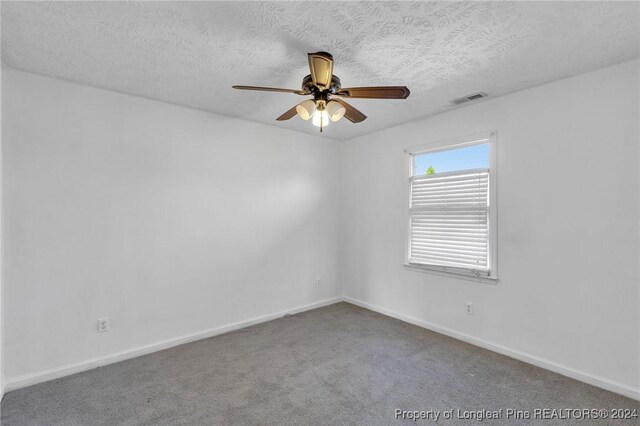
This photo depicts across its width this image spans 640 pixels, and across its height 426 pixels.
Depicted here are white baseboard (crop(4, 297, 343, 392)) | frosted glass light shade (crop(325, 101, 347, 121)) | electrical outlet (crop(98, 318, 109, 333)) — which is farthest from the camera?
electrical outlet (crop(98, 318, 109, 333))

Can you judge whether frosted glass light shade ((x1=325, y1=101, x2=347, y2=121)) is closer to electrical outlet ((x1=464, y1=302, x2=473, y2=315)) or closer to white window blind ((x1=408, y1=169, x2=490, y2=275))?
white window blind ((x1=408, y1=169, x2=490, y2=275))

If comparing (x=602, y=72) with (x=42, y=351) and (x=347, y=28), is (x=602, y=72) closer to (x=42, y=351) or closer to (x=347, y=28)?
(x=347, y=28)

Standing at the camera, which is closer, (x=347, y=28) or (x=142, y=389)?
(x=347, y=28)

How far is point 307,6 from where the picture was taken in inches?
67.4

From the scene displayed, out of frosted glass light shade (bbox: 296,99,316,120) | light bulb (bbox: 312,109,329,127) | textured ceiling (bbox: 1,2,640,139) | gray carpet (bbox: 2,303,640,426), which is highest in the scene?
textured ceiling (bbox: 1,2,640,139)

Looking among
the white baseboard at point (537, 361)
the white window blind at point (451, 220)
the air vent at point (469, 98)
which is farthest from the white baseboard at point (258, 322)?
the air vent at point (469, 98)

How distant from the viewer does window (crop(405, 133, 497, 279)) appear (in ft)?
10.4

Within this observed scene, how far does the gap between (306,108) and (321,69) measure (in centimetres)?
35

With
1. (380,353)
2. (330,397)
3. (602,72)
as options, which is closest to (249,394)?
(330,397)

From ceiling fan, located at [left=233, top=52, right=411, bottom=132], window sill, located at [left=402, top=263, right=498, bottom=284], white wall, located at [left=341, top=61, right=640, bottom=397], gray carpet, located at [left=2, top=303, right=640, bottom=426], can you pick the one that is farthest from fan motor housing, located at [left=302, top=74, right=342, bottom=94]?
window sill, located at [left=402, top=263, right=498, bottom=284]

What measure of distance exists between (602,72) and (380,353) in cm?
303

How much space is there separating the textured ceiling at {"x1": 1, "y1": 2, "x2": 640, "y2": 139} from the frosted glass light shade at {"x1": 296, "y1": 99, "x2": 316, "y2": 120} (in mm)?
337

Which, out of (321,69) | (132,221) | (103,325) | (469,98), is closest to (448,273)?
(469,98)

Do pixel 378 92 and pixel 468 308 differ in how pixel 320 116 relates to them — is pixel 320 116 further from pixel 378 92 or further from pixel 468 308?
pixel 468 308
